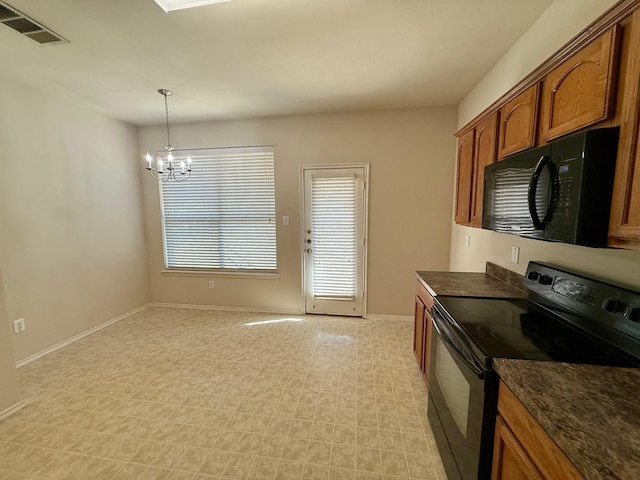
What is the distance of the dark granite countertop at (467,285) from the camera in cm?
184

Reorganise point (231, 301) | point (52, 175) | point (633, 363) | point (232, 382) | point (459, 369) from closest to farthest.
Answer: point (633, 363) < point (459, 369) < point (232, 382) < point (52, 175) < point (231, 301)

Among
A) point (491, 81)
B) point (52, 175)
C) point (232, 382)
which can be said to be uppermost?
point (491, 81)

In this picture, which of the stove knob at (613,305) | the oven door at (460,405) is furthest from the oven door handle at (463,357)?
the stove knob at (613,305)

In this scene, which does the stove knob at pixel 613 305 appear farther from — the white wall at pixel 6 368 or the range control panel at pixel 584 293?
the white wall at pixel 6 368

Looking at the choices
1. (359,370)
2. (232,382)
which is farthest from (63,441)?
(359,370)

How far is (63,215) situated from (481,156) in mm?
4259

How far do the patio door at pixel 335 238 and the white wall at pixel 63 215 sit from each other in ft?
8.54

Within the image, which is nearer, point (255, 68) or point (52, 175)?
point (255, 68)

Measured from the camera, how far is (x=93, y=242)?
10.9 ft

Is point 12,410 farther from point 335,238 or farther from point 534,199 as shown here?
point 534,199

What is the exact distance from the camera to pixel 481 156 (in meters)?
1.98

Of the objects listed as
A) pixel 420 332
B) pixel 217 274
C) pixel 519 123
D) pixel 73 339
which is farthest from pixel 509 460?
pixel 73 339

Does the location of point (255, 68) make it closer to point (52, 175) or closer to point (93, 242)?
point (52, 175)

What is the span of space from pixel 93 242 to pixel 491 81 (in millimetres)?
4754
